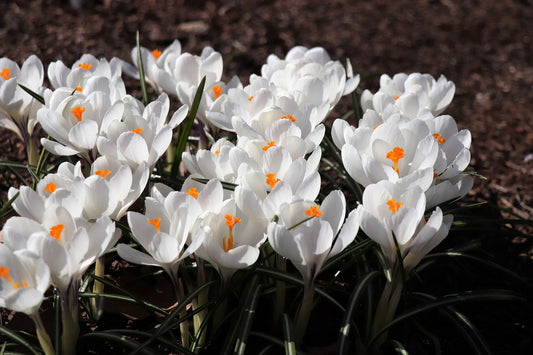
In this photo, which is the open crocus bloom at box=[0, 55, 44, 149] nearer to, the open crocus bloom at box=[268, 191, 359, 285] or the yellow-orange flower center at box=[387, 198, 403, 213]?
the open crocus bloom at box=[268, 191, 359, 285]

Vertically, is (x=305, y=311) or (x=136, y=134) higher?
(x=136, y=134)

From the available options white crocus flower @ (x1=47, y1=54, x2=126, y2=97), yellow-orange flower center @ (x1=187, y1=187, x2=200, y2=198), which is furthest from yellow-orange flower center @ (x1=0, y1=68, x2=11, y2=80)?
yellow-orange flower center @ (x1=187, y1=187, x2=200, y2=198)

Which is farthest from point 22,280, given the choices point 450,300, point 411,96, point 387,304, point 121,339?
point 411,96

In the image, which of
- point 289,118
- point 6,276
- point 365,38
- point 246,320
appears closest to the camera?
point 6,276

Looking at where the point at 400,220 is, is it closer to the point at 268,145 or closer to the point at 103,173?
the point at 268,145

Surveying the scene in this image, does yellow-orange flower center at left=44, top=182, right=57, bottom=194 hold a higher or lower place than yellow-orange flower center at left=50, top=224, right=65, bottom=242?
higher

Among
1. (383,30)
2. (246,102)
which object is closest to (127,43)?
(383,30)

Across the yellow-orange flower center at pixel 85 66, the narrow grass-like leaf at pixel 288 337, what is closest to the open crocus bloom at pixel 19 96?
the yellow-orange flower center at pixel 85 66

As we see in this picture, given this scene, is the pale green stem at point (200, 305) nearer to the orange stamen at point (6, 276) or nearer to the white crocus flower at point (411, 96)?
the orange stamen at point (6, 276)
